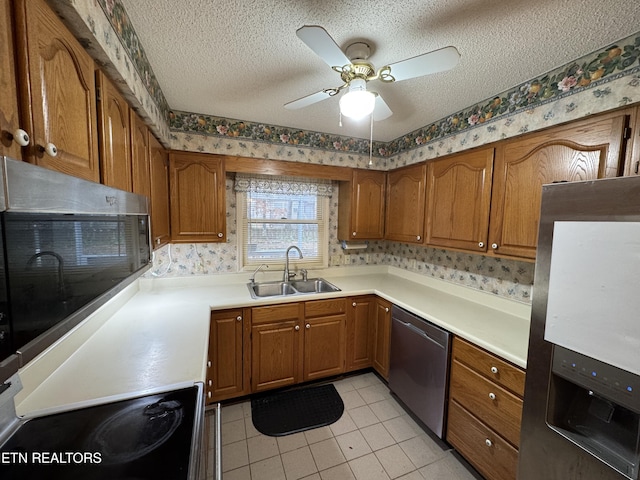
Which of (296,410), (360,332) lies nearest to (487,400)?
(360,332)

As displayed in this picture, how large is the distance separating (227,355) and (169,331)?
714mm

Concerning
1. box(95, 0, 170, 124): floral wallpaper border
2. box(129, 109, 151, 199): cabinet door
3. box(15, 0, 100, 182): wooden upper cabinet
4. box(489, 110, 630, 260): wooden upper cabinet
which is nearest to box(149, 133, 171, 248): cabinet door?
box(129, 109, 151, 199): cabinet door

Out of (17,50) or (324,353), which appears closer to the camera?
(17,50)

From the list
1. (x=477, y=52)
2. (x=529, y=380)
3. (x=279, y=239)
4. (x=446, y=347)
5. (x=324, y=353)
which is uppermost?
(x=477, y=52)

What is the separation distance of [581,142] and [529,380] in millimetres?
1158

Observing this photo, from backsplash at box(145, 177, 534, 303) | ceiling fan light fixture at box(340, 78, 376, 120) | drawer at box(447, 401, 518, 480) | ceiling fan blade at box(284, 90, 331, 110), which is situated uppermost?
ceiling fan blade at box(284, 90, 331, 110)

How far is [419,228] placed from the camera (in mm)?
2303

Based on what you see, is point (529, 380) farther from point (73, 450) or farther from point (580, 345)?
point (73, 450)

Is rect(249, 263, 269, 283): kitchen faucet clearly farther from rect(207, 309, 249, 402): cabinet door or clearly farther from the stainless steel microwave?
the stainless steel microwave

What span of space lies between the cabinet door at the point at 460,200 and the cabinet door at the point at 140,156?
2.02 m

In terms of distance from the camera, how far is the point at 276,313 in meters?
2.13

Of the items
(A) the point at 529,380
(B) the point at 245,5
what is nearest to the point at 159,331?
(B) the point at 245,5

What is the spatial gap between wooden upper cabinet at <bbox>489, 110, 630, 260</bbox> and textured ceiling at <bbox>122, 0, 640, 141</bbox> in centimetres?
40

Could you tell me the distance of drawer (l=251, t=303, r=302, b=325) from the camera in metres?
2.07
